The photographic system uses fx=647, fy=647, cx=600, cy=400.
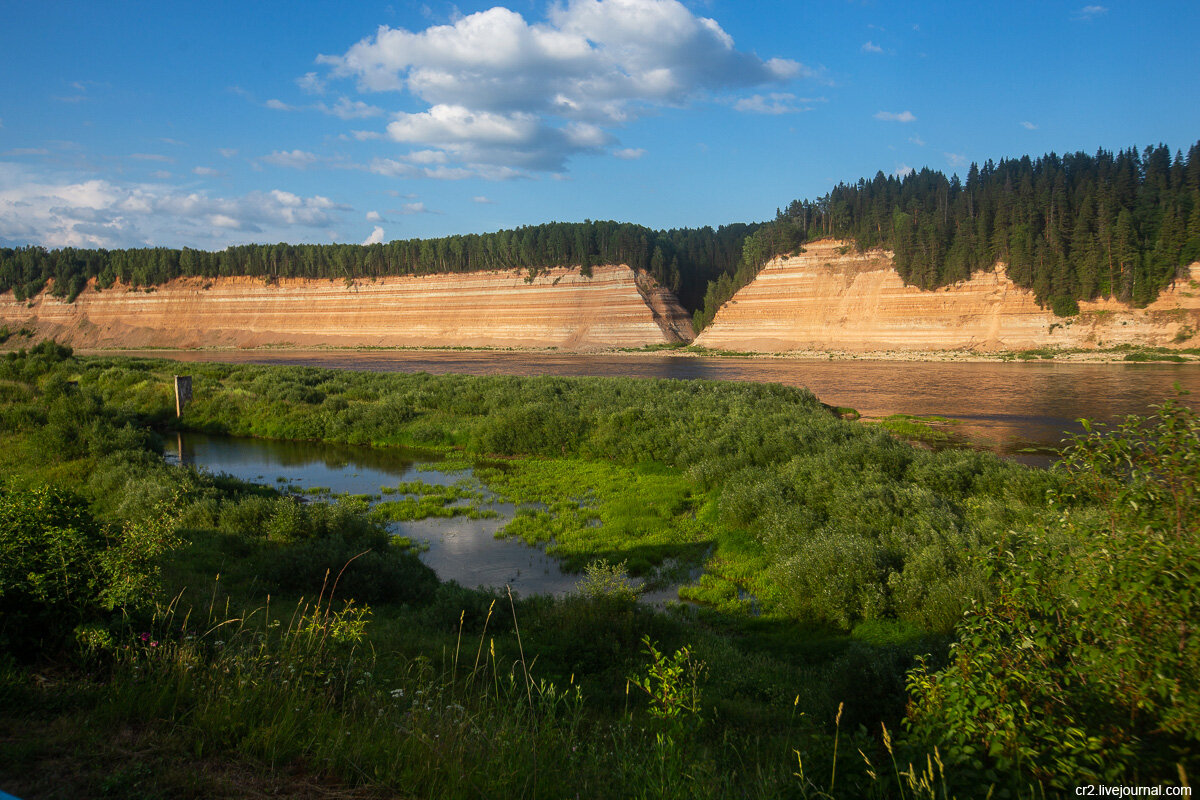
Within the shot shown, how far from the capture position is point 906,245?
76312 millimetres

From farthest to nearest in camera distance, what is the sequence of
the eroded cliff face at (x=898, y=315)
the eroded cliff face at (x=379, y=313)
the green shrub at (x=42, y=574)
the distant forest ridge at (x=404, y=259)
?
the distant forest ridge at (x=404, y=259) < the eroded cliff face at (x=379, y=313) < the eroded cliff face at (x=898, y=315) < the green shrub at (x=42, y=574)

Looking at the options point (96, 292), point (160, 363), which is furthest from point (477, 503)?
point (96, 292)

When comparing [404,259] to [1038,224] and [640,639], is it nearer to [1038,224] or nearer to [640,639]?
[1038,224]

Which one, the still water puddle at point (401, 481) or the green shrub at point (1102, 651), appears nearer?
the green shrub at point (1102, 651)

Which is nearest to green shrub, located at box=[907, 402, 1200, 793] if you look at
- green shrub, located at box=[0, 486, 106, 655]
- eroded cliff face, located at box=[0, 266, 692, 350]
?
green shrub, located at box=[0, 486, 106, 655]

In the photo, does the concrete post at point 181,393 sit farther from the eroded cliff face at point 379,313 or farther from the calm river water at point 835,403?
the eroded cliff face at point 379,313

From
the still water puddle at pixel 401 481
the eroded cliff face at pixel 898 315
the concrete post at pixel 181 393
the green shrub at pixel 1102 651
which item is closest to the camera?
the green shrub at pixel 1102 651

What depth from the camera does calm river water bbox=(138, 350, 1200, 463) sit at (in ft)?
99.3

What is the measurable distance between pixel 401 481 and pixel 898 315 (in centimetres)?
6628

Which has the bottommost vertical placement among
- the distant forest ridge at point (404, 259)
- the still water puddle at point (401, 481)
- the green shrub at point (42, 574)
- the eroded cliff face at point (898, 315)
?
the still water puddle at point (401, 481)

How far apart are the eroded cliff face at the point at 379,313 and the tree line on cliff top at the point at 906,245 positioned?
3.93 meters

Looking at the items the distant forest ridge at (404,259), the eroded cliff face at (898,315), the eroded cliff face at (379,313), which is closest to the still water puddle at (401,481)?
the eroded cliff face at (898,315)

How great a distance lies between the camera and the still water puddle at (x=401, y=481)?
44.1 ft

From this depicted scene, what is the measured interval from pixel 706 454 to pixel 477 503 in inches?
294
